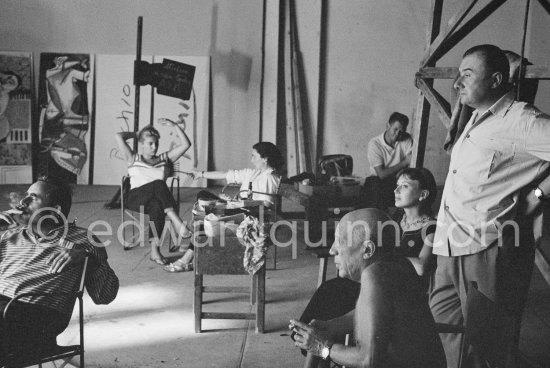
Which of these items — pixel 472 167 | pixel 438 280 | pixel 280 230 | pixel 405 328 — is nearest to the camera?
pixel 405 328

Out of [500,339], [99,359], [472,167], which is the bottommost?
[99,359]

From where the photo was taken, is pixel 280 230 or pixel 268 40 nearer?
pixel 280 230

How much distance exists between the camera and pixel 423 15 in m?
10.4

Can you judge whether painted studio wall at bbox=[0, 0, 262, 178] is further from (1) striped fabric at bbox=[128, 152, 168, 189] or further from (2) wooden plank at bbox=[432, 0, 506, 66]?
(2) wooden plank at bbox=[432, 0, 506, 66]

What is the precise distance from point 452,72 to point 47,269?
9.98 ft

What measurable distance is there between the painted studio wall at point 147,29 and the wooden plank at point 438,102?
5695 mm

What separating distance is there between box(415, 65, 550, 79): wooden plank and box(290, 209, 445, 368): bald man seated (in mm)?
1976

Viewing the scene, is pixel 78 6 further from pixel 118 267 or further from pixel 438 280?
pixel 438 280

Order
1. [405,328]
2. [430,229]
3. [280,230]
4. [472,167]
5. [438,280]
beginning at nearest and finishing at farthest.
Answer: [405,328] → [472,167] → [438,280] → [430,229] → [280,230]

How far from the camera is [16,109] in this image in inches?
407

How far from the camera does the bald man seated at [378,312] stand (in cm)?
231

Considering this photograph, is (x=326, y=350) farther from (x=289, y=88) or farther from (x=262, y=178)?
(x=289, y=88)

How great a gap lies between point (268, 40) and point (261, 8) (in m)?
0.52

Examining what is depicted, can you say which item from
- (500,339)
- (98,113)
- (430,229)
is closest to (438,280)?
(430,229)
